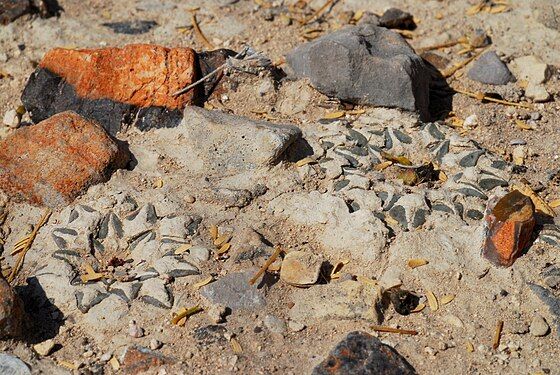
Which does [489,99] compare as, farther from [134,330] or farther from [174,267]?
[134,330]

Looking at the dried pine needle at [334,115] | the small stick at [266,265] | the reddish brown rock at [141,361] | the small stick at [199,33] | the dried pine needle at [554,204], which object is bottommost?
the dried pine needle at [554,204]

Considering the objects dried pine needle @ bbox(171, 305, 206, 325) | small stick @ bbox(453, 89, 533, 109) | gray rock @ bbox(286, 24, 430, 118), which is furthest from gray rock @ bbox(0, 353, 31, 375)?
small stick @ bbox(453, 89, 533, 109)

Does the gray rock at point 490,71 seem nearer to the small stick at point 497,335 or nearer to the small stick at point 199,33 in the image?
the small stick at point 199,33

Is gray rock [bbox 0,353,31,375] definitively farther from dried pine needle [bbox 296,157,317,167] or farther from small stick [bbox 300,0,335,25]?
small stick [bbox 300,0,335,25]

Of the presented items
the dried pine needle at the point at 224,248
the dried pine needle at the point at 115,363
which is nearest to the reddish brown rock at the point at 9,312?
the dried pine needle at the point at 115,363

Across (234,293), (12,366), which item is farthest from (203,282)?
(12,366)

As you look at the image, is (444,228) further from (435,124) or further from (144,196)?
(144,196)
